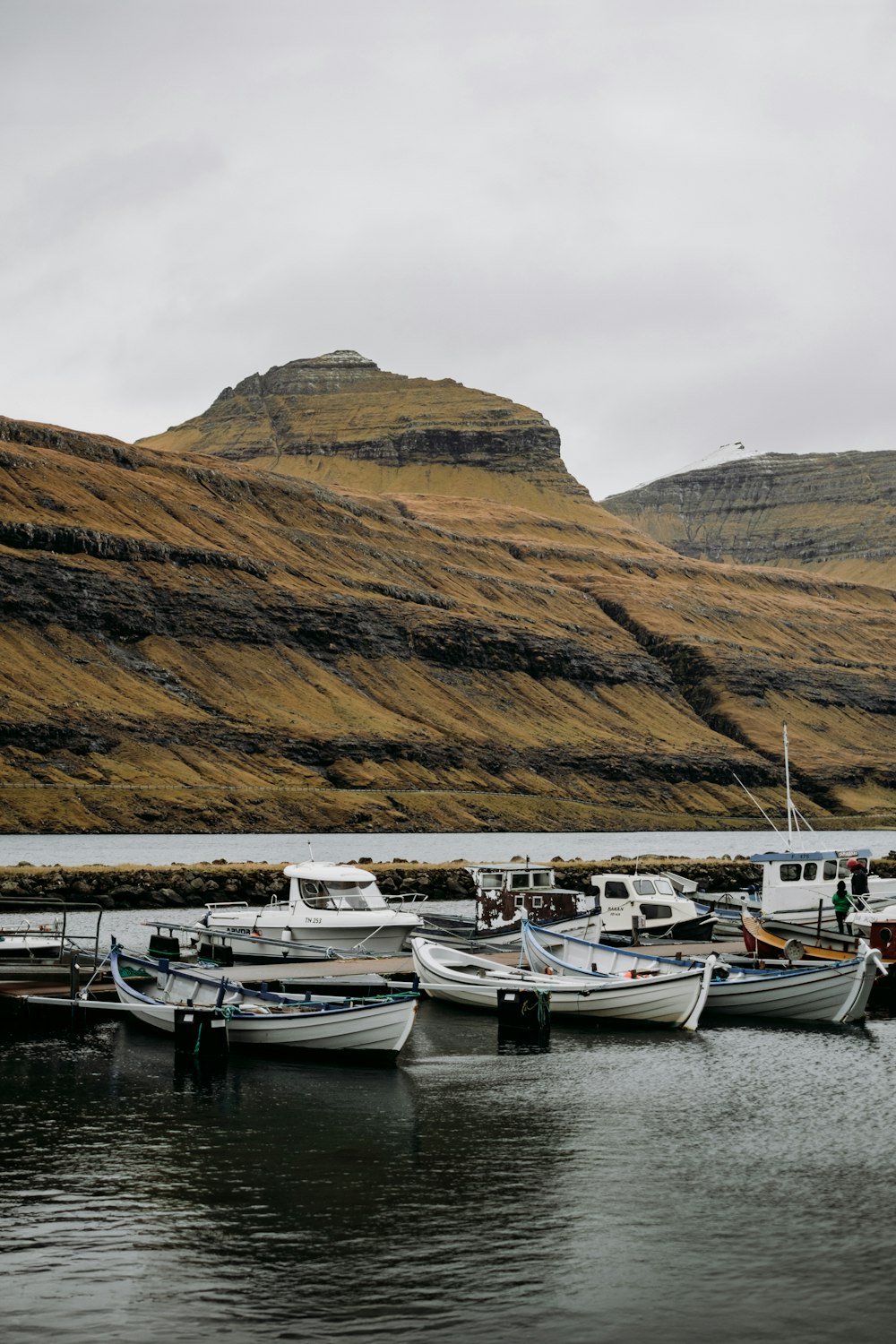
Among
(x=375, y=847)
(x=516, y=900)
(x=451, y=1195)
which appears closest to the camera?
(x=451, y=1195)

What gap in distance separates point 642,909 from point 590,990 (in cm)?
1433

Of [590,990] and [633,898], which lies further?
[633,898]

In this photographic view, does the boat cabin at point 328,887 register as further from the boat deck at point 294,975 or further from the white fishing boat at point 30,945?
the white fishing boat at point 30,945

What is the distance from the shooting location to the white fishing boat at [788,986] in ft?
137

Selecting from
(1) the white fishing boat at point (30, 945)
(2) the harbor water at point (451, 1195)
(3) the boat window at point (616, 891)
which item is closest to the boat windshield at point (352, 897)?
(3) the boat window at point (616, 891)

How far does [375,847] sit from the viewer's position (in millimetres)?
139375

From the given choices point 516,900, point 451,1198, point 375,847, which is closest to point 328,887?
point 516,900

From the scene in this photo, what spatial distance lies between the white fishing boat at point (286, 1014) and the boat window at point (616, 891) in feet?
63.9

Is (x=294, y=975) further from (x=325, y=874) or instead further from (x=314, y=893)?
(x=314, y=893)

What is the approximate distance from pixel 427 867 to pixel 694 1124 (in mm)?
55245

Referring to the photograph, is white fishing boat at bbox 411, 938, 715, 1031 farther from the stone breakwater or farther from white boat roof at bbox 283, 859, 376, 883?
the stone breakwater

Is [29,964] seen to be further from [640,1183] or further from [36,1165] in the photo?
[640,1183]

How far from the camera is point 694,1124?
2933 cm

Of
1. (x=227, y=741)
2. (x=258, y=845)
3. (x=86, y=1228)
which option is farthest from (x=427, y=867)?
→ (x=227, y=741)
